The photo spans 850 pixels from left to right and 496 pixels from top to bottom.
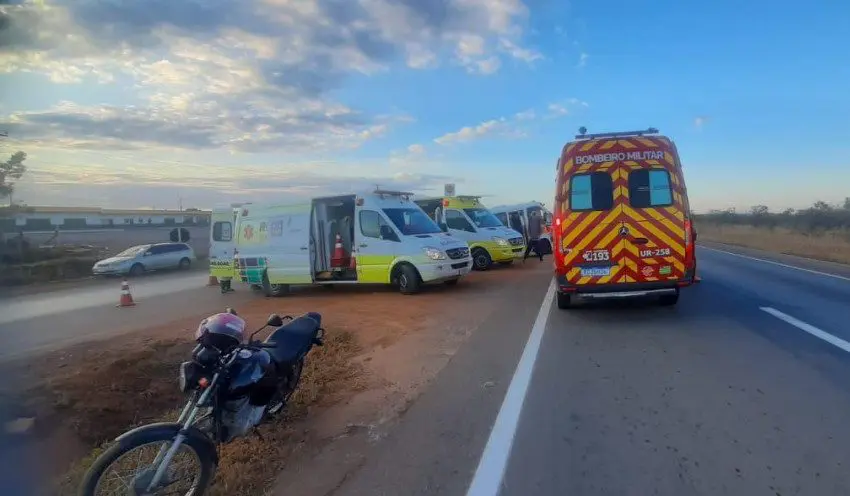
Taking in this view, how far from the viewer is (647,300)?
11812 mm

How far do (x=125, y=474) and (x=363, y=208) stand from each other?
11.7 m

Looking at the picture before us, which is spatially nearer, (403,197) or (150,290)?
(403,197)

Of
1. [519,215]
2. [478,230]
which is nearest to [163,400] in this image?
[478,230]

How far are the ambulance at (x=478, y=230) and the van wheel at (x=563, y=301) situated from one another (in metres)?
9.27

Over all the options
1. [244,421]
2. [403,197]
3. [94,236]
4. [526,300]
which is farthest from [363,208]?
[94,236]

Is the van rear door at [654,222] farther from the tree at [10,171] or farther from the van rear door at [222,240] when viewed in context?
Answer: the van rear door at [222,240]

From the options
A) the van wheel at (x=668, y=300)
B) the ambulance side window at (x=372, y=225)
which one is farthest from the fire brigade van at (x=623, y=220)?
the ambulance side window at (x=372, y=225)

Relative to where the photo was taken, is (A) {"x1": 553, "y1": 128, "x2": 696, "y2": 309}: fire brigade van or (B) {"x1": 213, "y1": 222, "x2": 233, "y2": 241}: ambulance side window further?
(B) {"x1": 213, "y1": 222, "x2": 233, "y2": 241}: ambulance side window

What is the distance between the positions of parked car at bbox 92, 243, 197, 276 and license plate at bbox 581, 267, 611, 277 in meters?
24.3

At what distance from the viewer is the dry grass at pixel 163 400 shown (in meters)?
4.63

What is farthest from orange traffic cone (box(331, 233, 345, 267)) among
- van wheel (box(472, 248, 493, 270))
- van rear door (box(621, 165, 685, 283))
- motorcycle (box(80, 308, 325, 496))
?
motorcycle (box(80, 308, 325, 496))

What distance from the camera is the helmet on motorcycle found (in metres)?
4.41

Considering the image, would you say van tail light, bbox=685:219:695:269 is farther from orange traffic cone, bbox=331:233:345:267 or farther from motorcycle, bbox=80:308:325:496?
orange traffic cone, bbox=331:233:345:267

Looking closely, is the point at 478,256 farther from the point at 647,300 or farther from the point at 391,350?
the point at 391,350
